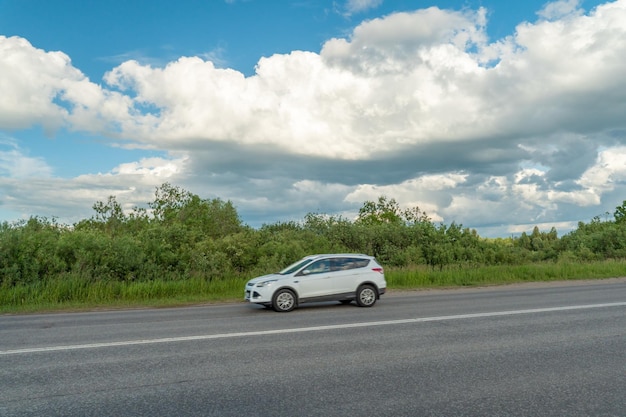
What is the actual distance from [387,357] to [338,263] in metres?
7.83

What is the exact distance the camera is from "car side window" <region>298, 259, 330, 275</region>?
1541cm

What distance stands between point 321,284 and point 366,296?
1.43 metres

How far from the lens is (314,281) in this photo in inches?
603

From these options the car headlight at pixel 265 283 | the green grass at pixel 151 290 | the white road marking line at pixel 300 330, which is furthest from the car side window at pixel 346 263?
the green grass at pixel 151 290

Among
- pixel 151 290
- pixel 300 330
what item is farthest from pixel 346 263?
pixel 151 290

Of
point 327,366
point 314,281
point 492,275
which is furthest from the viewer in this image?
point 492,275

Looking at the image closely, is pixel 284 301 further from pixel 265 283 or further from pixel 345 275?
pixel 345 275

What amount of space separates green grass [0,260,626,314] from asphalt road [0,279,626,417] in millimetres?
6672

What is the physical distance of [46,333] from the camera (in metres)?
11.7

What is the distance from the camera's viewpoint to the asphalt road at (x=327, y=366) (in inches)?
226

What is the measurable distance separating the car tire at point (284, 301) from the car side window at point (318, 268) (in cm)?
72

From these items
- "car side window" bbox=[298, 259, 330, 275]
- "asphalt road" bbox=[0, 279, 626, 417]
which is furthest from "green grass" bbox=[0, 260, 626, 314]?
"asphalt road" bbox=[0, 279, 626, 417]

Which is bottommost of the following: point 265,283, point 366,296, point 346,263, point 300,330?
point 300,330

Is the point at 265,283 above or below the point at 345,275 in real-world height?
below
